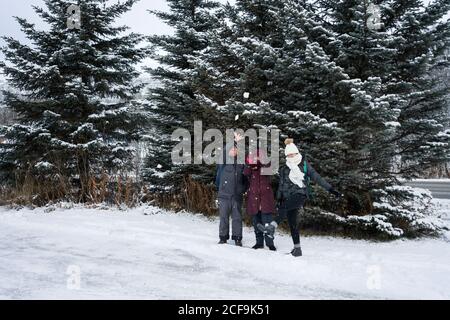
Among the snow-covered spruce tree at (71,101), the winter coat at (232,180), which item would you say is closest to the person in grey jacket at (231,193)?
the winter coat at (232,180)

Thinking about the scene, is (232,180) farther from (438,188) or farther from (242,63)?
(438,188)

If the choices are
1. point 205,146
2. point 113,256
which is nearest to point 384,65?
point 205,146

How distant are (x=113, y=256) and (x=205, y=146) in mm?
4843

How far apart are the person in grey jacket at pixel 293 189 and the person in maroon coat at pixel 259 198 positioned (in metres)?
0.21

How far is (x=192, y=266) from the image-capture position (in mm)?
4953

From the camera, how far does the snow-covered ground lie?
158 inches

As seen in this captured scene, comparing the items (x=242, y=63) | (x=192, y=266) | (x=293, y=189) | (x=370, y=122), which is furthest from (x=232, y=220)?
(x=242, y=63)

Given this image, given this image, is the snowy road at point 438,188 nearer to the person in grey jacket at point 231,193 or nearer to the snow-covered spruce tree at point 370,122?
the snow-covered spruce tree at point 370,122

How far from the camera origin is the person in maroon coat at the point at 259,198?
20.1 feet

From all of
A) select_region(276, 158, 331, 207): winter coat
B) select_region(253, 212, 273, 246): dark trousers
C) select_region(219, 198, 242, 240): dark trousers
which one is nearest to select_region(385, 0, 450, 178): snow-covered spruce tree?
select_region(276, 158, 331, 207): winter coat

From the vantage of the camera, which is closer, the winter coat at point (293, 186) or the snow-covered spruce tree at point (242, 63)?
the winter coat at point (293, 186)

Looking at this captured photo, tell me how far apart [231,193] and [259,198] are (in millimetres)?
502

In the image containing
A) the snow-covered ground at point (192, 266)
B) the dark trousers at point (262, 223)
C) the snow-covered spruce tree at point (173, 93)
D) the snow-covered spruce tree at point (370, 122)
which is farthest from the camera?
the snow-covered spruce tree at point (173, 93)

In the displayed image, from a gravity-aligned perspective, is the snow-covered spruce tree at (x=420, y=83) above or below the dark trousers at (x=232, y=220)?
above
